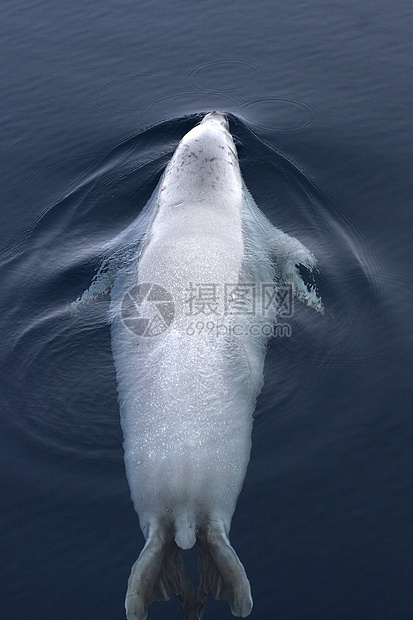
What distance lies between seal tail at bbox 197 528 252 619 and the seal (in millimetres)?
18

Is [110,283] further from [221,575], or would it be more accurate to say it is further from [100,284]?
[221,575]

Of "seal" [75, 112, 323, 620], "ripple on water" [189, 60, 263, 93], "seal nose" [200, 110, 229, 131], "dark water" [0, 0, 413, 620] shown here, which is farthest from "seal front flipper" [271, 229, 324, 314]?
"ripple on water" [189, 60, 263, 93]

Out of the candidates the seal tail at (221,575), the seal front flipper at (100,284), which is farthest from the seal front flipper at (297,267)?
the seal tail at (221,575)

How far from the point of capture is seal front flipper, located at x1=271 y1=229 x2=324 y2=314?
1719 centimetres

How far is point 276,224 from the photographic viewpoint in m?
20.0

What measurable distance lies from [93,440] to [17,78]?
2067 centimetres

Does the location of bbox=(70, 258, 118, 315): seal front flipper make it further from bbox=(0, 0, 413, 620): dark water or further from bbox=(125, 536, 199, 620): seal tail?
bbox=(125, 536, 199, 620): seal tail

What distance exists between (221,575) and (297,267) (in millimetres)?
8941

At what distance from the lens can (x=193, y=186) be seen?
62.0 ft

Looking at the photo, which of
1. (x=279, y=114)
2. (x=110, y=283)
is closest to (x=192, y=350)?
(x=110, y=283)

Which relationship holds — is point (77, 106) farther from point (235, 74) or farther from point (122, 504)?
point (122, 504)

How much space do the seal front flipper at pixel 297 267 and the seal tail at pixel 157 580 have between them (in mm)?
7407

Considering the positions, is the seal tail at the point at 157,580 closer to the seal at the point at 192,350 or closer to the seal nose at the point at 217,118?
the seal at the point at 192,350

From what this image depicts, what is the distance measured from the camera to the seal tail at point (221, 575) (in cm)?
1115
